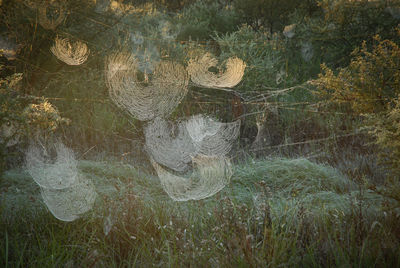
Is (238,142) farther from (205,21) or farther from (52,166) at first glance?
(205,21)

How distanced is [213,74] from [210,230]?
440cm

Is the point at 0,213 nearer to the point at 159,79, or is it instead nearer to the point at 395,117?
the point at 395,117

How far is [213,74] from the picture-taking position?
696 cm

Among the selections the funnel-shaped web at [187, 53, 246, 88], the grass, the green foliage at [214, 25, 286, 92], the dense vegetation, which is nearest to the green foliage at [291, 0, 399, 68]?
the dense vegetation

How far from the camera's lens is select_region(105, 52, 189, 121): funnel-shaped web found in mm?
6176

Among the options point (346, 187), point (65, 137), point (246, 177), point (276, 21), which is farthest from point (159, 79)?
point (276, 21)

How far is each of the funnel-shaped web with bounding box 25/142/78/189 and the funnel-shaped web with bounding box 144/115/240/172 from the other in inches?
52.9

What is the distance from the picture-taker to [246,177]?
4.47 m

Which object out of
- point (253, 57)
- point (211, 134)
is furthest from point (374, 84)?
point (253, 57)

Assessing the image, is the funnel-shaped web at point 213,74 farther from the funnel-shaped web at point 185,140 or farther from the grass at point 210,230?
the grass at point 210,230

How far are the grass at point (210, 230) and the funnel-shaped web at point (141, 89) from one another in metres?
2.16

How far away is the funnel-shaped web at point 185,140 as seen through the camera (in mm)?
5273

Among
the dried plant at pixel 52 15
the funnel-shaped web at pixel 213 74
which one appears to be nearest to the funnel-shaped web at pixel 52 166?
the dried plant at pixel 52 15

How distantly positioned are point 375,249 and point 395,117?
0.97 metres
